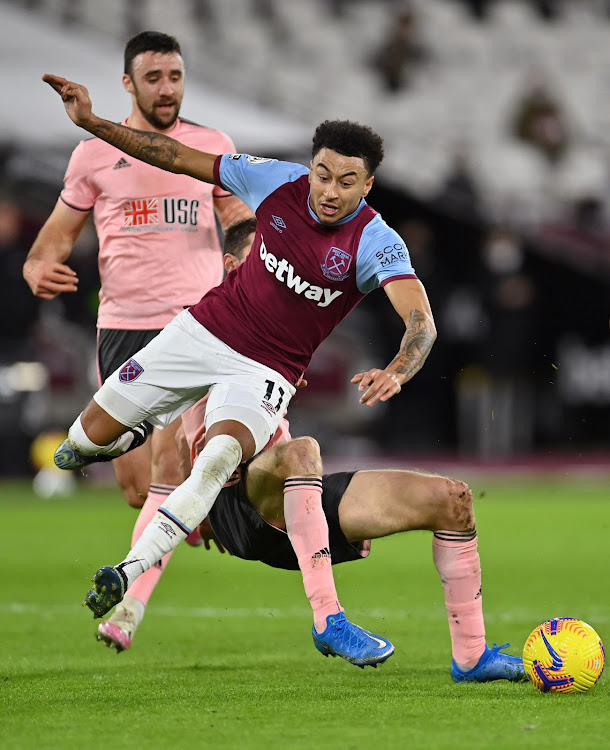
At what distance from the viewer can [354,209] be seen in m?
5.23

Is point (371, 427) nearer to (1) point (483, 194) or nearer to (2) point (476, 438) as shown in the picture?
(2) point (476, 438)

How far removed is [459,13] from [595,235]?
18.9 ft

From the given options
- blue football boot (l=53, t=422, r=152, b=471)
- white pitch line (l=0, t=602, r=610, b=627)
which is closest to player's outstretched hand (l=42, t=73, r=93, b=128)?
blue football boot (l=53, t=422, r=152, b=471)

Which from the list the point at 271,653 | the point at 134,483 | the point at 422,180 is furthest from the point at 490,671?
the point at 422,180

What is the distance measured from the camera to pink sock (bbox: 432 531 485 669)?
195 inches

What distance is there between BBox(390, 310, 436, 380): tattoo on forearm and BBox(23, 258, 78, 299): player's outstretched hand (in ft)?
5.89

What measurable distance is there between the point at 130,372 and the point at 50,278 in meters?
0.94

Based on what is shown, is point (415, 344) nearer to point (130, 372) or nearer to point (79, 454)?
point (130, 372)

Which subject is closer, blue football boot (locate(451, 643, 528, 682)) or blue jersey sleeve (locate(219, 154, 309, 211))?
blue football boot (locate(451, 643, 528, 682))

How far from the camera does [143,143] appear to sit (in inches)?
221

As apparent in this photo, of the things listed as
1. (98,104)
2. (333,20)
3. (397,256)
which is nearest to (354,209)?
(397,256)

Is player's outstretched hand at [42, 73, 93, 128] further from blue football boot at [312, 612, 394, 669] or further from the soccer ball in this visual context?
the soccer ball

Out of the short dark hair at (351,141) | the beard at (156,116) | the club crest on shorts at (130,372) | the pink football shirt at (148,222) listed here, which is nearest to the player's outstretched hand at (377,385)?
the short dark hair at (351,141)

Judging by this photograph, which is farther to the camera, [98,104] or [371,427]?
[371,427]
